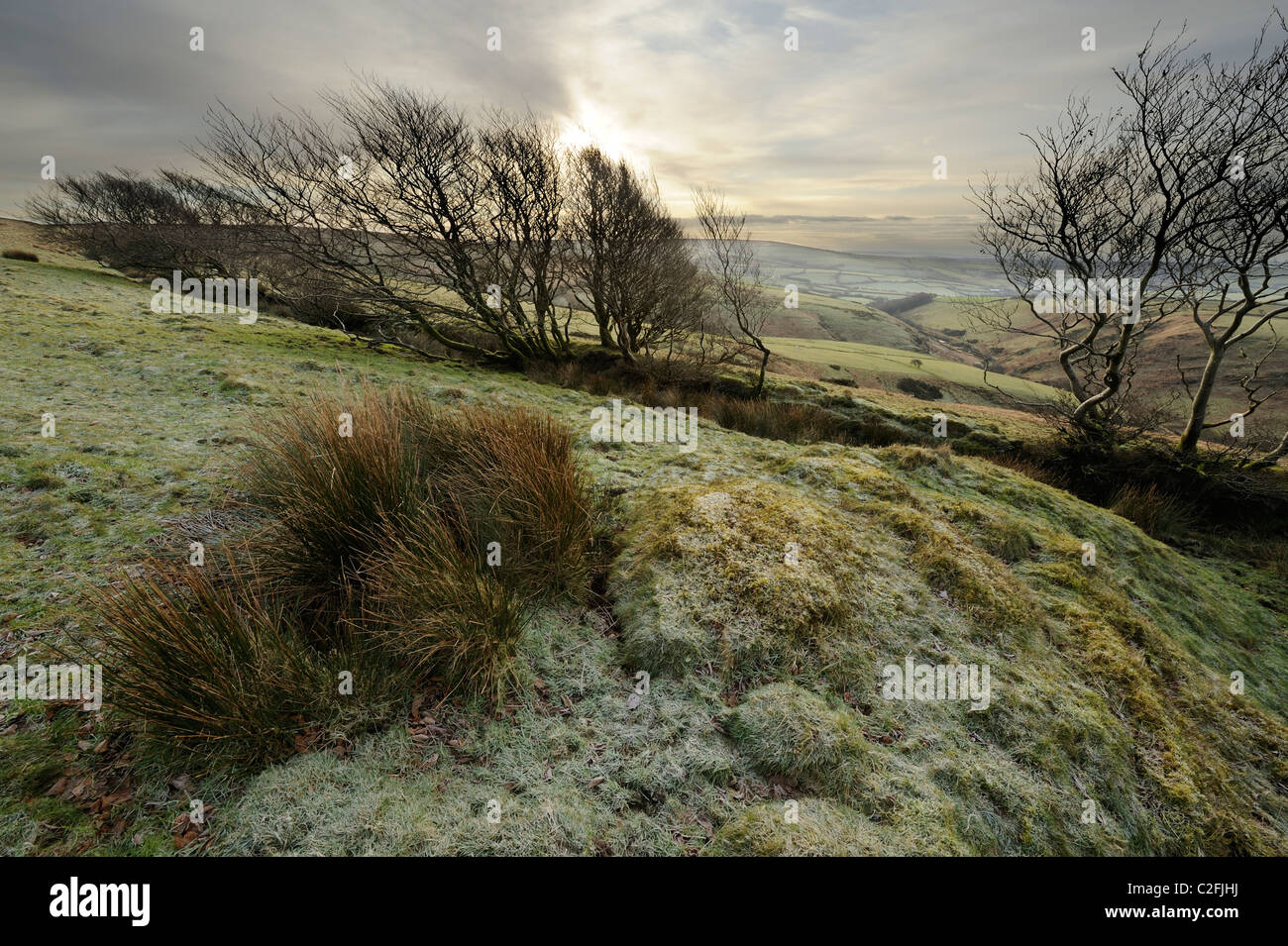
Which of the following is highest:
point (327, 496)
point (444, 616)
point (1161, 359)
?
point (1161, 359)

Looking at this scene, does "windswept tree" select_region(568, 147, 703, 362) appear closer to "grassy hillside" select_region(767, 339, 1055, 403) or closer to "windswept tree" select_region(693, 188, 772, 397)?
"windswept tree" select_region(693, 188, 772, 397)

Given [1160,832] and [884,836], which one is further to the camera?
[1160,832]

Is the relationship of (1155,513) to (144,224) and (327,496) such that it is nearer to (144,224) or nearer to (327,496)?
(327,496)

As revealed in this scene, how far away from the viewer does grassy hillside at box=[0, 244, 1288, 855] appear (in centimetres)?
221

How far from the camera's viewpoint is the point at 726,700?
315cm

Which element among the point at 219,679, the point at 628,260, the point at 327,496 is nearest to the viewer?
the point at 219,679

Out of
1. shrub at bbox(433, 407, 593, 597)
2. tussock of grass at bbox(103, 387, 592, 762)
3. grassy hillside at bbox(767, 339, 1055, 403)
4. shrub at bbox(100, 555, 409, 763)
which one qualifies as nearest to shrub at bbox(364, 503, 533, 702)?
tussock of grass at bbox(103, 387, 592, 762)

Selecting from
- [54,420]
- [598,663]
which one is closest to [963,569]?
[598,663]

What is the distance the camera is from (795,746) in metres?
2.81

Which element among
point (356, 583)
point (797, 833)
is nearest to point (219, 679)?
point (356, 583)
